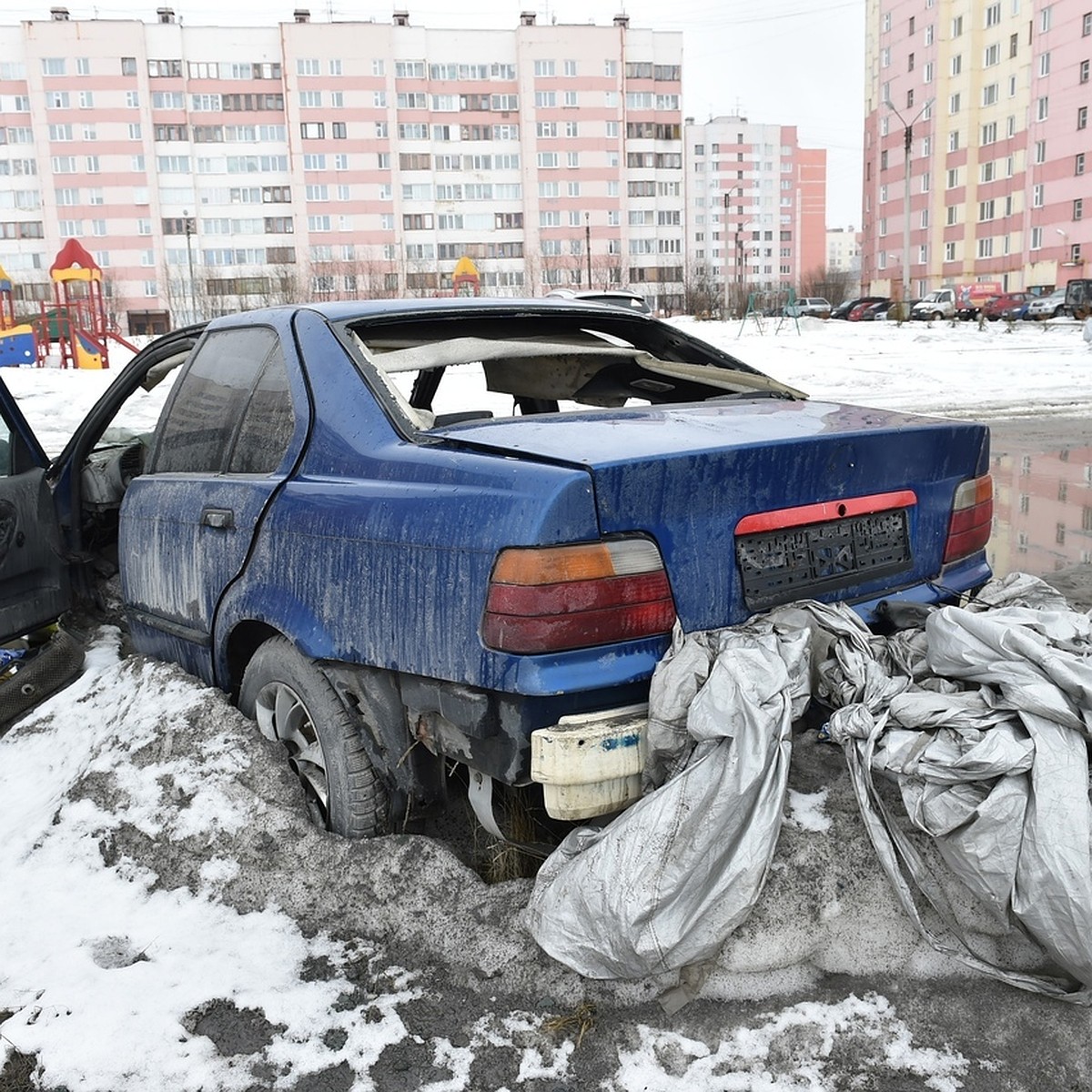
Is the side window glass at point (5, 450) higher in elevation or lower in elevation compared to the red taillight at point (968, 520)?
higher

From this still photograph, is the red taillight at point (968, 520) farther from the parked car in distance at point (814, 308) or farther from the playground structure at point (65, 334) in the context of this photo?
the parked car in distance at point (814, 308)

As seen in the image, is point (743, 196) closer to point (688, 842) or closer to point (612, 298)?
point (612, 298)

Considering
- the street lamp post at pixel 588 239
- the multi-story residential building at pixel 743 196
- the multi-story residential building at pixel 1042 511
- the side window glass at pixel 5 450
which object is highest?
the multi-story residential building at pixel 743 196

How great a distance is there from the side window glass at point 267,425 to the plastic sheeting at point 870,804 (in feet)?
4.63

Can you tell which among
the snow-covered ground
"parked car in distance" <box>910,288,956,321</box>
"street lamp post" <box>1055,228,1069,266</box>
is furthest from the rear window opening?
"street lamp post" <box>1055,228,1069,266</box>

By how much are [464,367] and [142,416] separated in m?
12.4

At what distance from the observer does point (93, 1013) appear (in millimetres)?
2357

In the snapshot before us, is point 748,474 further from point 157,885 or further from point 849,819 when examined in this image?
point 157,885

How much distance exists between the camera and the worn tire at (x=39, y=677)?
4.03m

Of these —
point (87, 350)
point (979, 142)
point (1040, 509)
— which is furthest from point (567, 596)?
point (979, 142)

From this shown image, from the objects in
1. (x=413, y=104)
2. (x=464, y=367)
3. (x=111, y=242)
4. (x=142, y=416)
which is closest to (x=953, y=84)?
(x=413, y=104)

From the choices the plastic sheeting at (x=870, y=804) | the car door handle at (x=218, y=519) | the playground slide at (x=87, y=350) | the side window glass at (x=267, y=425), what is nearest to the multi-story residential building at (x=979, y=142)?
the playground slide at (x=87, y=350)

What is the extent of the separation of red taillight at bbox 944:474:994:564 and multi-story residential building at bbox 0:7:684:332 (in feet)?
241

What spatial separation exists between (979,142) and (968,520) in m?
80.2
